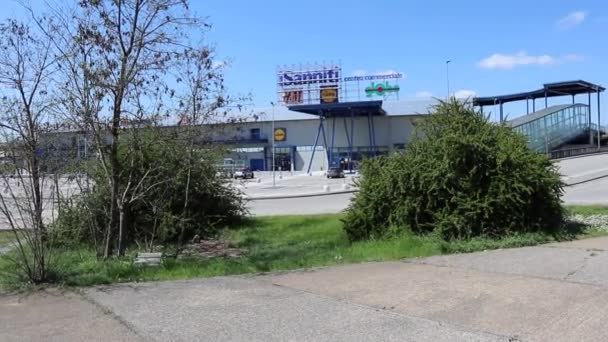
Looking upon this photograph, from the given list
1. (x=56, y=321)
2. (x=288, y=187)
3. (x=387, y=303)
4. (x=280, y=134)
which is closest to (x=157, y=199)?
(x=56, y=321)

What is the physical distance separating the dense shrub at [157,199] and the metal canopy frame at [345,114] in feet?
228

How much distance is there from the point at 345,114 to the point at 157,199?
82.0 metres

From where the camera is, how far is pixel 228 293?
6.95 meters

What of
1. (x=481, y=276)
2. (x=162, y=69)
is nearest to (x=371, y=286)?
(x=481, y=276)

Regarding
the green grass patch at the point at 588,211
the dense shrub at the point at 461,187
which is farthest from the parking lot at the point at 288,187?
the green grass patch at the point at 588,211

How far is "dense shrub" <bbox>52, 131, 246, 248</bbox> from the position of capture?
11469mm

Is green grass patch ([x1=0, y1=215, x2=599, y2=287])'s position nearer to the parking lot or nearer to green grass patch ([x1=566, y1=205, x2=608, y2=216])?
green grass patch ([x1=566, y1=205, x2=608, y2=216])

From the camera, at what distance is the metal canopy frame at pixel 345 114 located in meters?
86.6

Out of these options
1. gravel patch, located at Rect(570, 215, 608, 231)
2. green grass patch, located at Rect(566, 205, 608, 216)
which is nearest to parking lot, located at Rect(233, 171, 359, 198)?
green grass patch, located at Rect(566, 205, 608, 216)

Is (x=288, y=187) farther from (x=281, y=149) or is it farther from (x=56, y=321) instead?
(x=281, y=149)

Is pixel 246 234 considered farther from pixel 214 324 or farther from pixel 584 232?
pixel 214 324

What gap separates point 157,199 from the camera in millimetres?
12508

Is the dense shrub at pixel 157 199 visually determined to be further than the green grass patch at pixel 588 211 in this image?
No

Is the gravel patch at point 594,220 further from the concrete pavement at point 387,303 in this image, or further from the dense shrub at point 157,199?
the dense shrub at point 157,199
